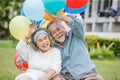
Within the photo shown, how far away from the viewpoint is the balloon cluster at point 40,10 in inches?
196

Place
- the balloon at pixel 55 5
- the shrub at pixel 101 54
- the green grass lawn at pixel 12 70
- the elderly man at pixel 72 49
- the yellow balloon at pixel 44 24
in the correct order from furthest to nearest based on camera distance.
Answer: the shrub at pixel 101 54
the green grass lawn at pixel 12 70
the yellow balloon at pixel 44 24
the elderly man at pixel 72 49
the balloon at pixel 55 5

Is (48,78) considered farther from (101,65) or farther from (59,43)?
(101,65)

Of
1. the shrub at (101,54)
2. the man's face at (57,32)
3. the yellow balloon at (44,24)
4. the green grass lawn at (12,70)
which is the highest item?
the yellow balloon at (44,24)

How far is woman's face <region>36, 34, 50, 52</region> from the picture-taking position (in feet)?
16.5

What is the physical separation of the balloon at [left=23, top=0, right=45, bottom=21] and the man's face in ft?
0.64

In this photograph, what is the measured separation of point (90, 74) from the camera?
505cm

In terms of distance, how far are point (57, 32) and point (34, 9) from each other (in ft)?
1.29

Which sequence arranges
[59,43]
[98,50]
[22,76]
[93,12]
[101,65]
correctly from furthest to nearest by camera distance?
1. [93,12]
2. [98,50]
3. [101,65]
4. [59,43]
5. [22,76]

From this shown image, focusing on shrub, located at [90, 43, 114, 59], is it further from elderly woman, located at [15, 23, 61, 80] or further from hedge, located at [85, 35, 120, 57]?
elderly woman, located at [15, 23, 61, 80]

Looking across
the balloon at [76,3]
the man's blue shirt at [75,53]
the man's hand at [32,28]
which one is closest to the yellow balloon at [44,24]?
the man's hand at [32,28]

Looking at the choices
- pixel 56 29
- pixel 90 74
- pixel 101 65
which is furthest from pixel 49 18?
pixel 101 65

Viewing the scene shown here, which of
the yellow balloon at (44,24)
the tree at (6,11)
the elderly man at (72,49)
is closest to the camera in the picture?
the elderly man at (72,49)

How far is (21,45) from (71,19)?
2.16ft

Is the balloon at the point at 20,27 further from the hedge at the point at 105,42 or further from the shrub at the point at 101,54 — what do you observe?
the hedge at the point at 105,42
